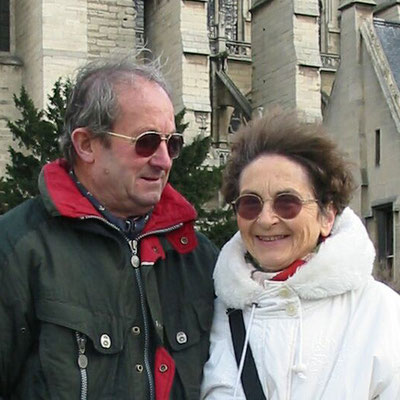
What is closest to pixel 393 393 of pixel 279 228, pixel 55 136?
pixel 279 228

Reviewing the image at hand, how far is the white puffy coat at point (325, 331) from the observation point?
256cm

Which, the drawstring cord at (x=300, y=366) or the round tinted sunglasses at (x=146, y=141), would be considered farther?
the round tinted sunglasses at (x=146, y=141)

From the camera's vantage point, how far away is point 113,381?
266 centimetres

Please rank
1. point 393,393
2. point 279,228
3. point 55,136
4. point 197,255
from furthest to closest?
point 55,136 < point 197,255 < point 279,228 < point 393,393

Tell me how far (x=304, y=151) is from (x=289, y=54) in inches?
698

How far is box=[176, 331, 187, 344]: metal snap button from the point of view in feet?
9.12

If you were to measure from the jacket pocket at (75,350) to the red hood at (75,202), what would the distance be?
0.85ft

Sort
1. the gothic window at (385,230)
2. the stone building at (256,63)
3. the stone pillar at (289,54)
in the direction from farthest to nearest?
1. the stone pillar at (289,54)
2. the gothic window at (385,230)
3. the stone building at (256,63)

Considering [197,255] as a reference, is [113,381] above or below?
below

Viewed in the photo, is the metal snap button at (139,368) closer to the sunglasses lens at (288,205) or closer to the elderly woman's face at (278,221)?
the elderly woman's face at (278,221)

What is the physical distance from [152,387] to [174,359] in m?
0.10

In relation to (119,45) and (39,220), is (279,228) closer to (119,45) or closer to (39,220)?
(39,220)

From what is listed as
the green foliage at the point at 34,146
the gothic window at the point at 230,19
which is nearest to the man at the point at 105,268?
the green foliage at the point at 34,146

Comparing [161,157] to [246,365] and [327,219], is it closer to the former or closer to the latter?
[327,219]
